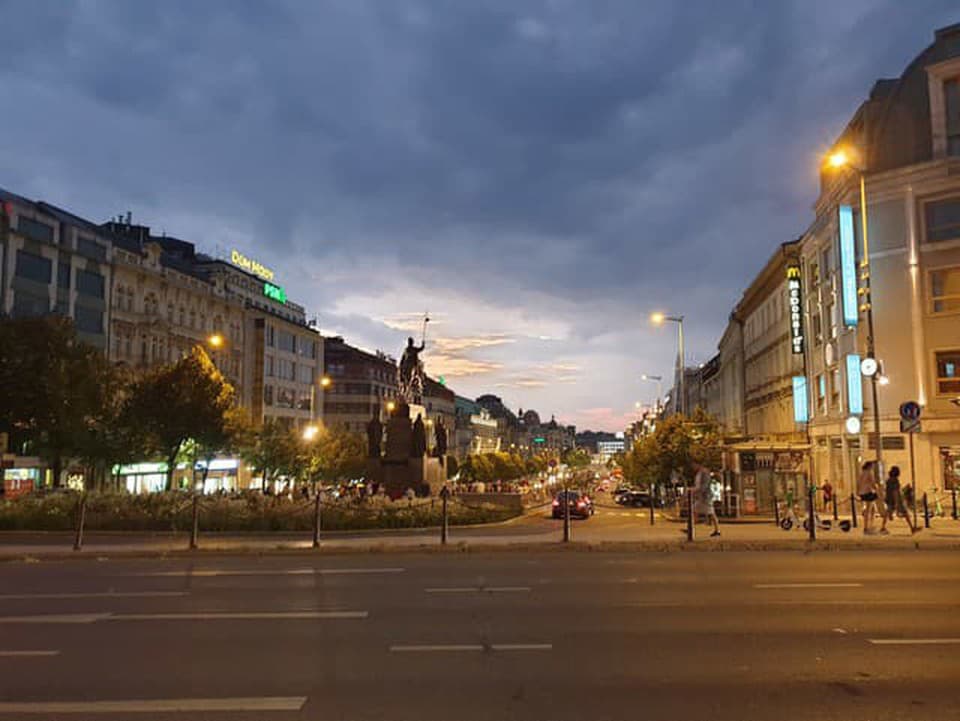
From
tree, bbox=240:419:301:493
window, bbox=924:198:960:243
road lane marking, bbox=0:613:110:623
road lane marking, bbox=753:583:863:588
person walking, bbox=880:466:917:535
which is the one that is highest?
window, bbox=924:198:960:243

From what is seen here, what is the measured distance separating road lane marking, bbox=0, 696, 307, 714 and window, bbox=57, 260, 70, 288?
54606mm

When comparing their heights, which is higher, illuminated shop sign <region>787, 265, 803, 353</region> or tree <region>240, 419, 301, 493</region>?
illuminated shop sign <region>787, 265, 803, 353</region>

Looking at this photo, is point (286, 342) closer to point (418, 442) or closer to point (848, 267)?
point (418, 442)

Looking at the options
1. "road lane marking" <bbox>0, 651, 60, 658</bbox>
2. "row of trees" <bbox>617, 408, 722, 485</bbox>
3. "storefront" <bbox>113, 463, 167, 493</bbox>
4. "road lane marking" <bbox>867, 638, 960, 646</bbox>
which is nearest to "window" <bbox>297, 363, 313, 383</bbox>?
"storefront" <bbox>113, 463, 167, 493</bbox>

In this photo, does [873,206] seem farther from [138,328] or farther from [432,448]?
[138,328]

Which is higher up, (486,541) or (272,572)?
(486,541)

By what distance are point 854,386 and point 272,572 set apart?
31643 mm

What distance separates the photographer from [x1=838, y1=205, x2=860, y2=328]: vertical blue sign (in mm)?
37812

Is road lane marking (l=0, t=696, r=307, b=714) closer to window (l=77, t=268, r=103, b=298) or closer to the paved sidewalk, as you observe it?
the paved sidewalk

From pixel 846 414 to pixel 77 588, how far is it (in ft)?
119

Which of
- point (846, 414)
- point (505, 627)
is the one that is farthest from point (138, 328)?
point (505, 627)

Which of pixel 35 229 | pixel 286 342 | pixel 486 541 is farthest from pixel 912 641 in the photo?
pixel 286 342

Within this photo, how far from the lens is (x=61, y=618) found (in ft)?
34.8

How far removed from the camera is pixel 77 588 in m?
13.6
